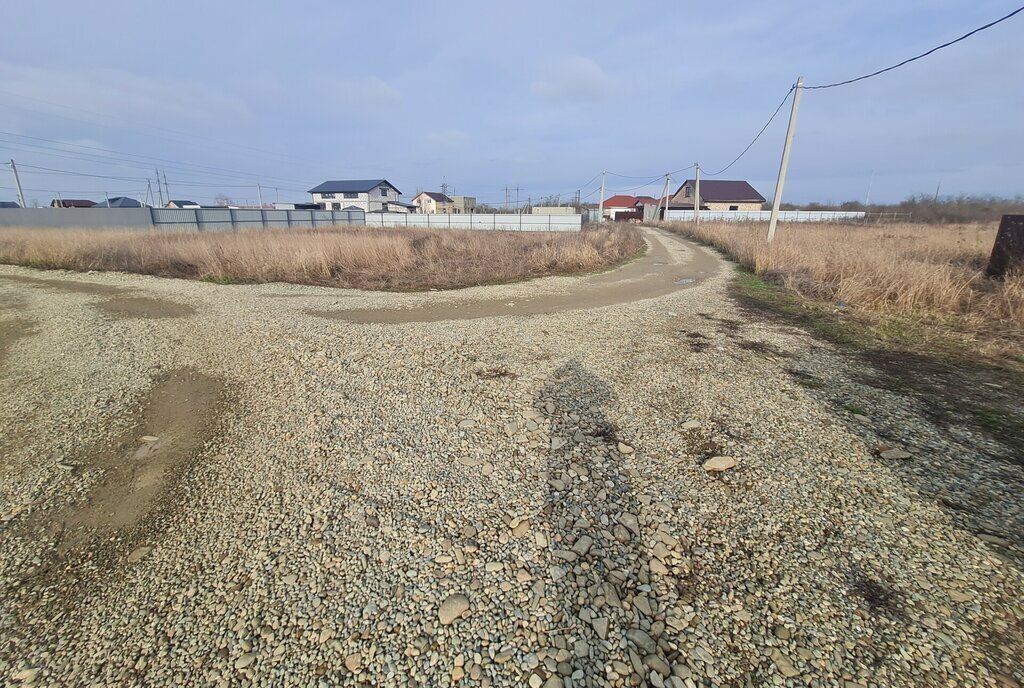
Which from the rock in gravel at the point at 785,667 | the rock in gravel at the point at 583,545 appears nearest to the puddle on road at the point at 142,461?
the rock in gravel at the point at 583,545

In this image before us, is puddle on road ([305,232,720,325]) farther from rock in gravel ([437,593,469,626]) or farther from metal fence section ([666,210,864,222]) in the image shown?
metal fence section ([666,210,864,222])

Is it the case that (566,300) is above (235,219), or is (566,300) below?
below

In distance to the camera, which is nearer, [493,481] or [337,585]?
[337,585]

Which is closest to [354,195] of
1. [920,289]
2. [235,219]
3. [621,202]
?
[235,219]

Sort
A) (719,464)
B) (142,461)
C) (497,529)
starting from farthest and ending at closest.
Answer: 1. (142,461)
2. (719,464)
3. (497,529)

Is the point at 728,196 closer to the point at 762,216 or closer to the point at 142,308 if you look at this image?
the point at 762,216

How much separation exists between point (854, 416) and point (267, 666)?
178 inches

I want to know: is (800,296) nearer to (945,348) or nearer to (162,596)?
(945,348)

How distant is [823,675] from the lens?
1664mm

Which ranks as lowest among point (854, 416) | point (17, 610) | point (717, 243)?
point (17, 610)

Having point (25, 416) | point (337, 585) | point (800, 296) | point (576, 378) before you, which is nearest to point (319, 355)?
point (25, 416)

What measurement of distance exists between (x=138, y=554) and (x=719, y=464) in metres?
3.70

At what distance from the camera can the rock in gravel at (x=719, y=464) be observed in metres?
2.97

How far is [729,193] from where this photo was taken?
61125 mm
